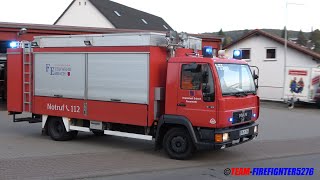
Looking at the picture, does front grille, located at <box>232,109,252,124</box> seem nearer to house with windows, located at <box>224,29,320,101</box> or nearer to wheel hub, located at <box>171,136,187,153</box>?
wheel hub, located at <box>171,136,187,153</box>

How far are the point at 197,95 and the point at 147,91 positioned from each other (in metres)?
1.26

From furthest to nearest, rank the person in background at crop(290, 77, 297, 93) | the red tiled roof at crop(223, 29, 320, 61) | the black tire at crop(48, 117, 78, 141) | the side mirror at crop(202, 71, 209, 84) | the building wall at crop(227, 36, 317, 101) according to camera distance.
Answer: the building wall at crop(227, 36, 317, 101) → the red tiled roof at crop(223, 29, 320, 61) → the person in background at crop(290, 77, 297, 93) → the black tire at crop(48, 117, 78, 141) → the side mirror at crop(202, 71, 209, 84)

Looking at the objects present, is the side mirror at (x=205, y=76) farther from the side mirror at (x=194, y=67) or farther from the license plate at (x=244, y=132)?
the license plate at (x=244, y=132)

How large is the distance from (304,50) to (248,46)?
5212 mm

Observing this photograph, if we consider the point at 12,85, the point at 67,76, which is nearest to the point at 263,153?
the point at 67,76

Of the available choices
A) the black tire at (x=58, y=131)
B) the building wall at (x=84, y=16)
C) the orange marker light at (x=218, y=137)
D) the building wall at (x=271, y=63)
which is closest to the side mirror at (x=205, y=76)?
the orange marker light at (x=218, y=137)

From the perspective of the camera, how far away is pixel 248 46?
117 feet

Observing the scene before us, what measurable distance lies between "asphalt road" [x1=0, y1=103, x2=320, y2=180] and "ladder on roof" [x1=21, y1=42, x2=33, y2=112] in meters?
1.01

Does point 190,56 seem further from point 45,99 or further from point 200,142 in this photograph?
point 45,99

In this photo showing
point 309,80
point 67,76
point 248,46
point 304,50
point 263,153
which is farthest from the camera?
point 248,46

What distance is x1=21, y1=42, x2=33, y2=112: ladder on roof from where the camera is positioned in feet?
42.5

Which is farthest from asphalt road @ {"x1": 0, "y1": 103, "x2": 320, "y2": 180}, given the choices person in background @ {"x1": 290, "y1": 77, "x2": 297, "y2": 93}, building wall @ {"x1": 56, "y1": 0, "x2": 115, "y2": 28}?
building wall @ {"x1": 56, "y1": 0, "x2": 115, "y2": 28}

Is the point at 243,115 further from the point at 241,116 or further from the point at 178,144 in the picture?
the point at 178,144

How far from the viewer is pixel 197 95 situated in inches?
387
